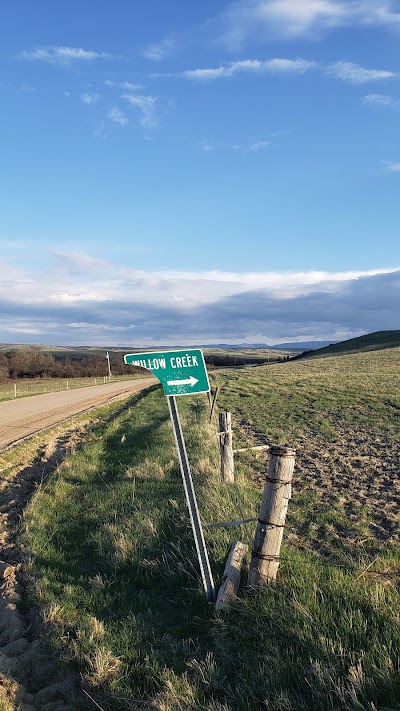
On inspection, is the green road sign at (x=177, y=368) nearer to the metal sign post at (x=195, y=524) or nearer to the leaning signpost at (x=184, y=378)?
the leaning signpost at (x=184, y=378)

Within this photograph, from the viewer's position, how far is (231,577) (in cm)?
493

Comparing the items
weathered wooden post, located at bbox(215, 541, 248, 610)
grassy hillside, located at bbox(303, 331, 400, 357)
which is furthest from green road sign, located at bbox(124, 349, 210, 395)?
grassy hillside, located at bbox(303, 331, 400, 357)

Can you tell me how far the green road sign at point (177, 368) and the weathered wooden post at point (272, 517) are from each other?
1.00 metres

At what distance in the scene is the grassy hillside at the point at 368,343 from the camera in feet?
265

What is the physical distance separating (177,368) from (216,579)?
7.30 ft

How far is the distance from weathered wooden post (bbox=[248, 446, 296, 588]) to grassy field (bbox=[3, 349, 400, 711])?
19cm

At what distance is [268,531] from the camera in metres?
4.80

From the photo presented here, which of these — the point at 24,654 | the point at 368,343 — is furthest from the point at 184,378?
the point at 368,343

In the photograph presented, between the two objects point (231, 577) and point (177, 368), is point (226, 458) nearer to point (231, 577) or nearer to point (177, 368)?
point (231, 577)

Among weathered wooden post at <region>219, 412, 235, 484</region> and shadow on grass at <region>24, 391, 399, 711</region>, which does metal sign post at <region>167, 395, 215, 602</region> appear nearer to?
shadow on grass at <region>24, 391, 399, 711</region>

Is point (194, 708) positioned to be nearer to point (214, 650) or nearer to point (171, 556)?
point (214, 650)

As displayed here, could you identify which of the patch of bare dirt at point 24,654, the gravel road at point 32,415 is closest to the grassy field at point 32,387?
the gravel road at point 32,415

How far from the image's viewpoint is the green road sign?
5090 millimetres

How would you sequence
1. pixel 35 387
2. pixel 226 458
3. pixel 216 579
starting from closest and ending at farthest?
1. pixel 216 579
2. pixel 226 458
3. pixel 35 387
